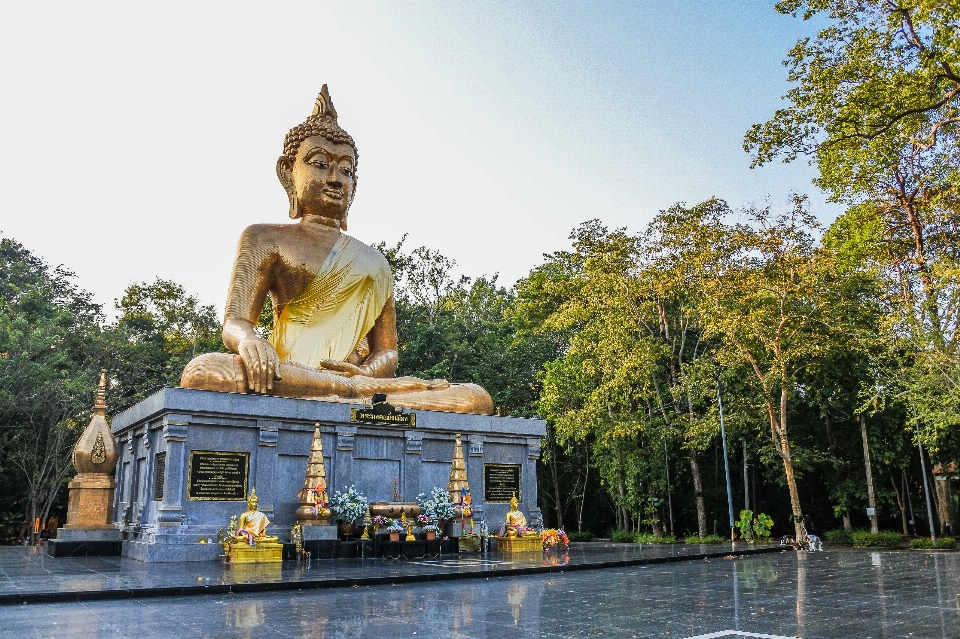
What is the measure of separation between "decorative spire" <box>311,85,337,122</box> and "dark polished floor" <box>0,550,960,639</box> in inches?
417

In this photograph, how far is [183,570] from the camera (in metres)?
10.1

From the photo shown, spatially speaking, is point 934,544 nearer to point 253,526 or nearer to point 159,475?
point 253,526

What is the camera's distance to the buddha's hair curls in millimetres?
16250

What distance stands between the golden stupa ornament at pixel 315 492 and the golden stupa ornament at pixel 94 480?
14.0 feet

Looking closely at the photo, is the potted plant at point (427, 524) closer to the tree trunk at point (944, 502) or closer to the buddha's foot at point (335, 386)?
the buddha's foot at point (335, 386)

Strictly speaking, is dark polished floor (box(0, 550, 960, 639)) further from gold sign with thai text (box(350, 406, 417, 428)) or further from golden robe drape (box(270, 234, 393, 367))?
golden robe drape (box(270, 234, 393, 367))

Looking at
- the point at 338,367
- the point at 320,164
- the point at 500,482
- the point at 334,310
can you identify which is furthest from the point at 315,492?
the point at 320,164

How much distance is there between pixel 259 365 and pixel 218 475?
1.94 metres

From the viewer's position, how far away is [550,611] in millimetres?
7180

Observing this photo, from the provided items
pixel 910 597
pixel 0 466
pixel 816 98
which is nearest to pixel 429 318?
pixel 0 466

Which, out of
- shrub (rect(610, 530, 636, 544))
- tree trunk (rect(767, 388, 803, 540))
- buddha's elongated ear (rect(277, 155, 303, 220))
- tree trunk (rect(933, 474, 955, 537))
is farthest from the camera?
tree trunk (rect(933, 474, 955, 537))

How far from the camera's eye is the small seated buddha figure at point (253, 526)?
1138 cm

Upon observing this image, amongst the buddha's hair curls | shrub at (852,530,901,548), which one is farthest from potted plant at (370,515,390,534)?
shrub at (852,530,901,548)

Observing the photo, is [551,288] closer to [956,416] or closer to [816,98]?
[956,416]
